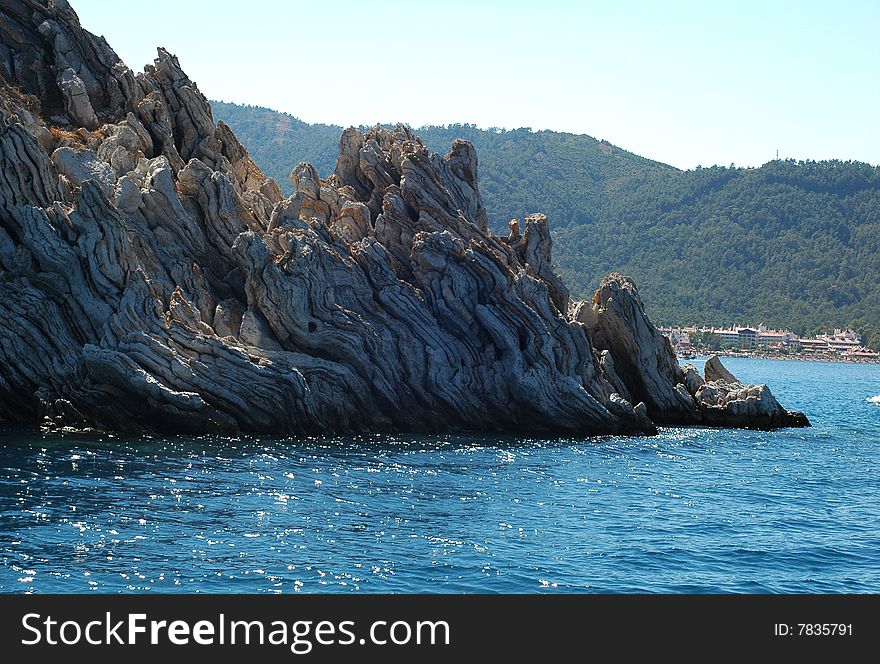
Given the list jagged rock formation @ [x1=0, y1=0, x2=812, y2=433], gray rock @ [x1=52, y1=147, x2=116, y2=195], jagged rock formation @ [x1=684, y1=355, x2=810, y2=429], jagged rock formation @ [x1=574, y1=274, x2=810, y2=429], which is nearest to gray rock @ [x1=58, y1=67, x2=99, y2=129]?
jagged rock formation @ [x1=0, y1=0, x2=812, y2=433]

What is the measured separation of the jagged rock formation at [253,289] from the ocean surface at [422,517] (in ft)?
9.64

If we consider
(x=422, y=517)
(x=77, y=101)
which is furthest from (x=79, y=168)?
(x=422, y=517)

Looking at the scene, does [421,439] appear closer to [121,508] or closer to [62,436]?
[62,436]

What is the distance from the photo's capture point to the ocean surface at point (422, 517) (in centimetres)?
2942

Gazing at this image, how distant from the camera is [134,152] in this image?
202ft

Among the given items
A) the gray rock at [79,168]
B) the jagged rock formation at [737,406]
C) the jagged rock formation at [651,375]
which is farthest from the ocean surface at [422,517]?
the gray rock at [79,168]

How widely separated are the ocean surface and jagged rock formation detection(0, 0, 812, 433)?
9.64 feet

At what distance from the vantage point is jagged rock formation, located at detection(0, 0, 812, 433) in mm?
51000

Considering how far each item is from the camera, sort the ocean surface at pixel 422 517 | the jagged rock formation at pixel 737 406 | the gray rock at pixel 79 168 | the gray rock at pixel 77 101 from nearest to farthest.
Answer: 1. the ocean surface at pixel 422 517
2. the gray rock at pixel 79 168
3. the gray rock at pixel 77 101
4. the jagged rock formation at pixel 737 406

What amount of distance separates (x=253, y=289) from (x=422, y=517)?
22795mm

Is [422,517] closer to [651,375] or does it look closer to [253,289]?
[253,289]

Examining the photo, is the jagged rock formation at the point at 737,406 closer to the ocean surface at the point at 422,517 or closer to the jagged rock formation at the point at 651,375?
the jagged rock formation at the point at 651,375

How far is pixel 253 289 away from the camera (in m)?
56.2
